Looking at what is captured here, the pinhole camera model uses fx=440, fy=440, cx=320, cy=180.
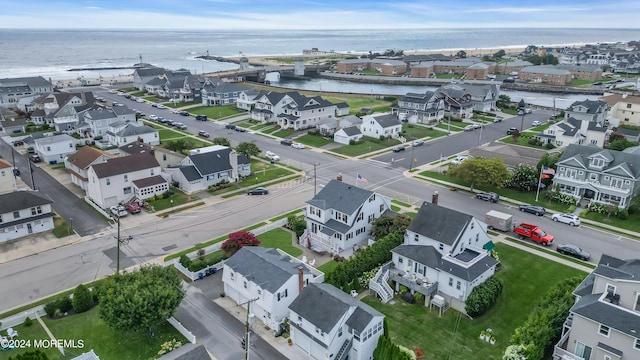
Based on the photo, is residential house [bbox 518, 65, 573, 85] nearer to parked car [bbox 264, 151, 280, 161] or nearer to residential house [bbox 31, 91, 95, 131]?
parked car [bbox 264, 151, 280, 161]

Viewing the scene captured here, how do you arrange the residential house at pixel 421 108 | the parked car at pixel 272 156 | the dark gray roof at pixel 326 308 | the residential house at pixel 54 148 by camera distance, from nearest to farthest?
the dark gray roof at pixel 326 308 → the residential house at pixel 54 148 → the parked car at pixel 272 156 → the residential house at pixel 421 108

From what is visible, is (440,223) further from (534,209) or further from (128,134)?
(128,134)

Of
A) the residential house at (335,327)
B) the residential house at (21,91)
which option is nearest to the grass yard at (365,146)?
the residential house at (335,327)

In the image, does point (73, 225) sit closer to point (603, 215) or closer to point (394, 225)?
point (394, 225)

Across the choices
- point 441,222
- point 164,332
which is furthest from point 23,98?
point 441,222

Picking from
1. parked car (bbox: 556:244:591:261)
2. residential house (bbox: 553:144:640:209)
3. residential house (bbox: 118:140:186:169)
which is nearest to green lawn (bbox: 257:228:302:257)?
residential house (bbox: 118:140:186:169)

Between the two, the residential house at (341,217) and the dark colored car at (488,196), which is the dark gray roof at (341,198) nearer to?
the residential house at (341,217)
